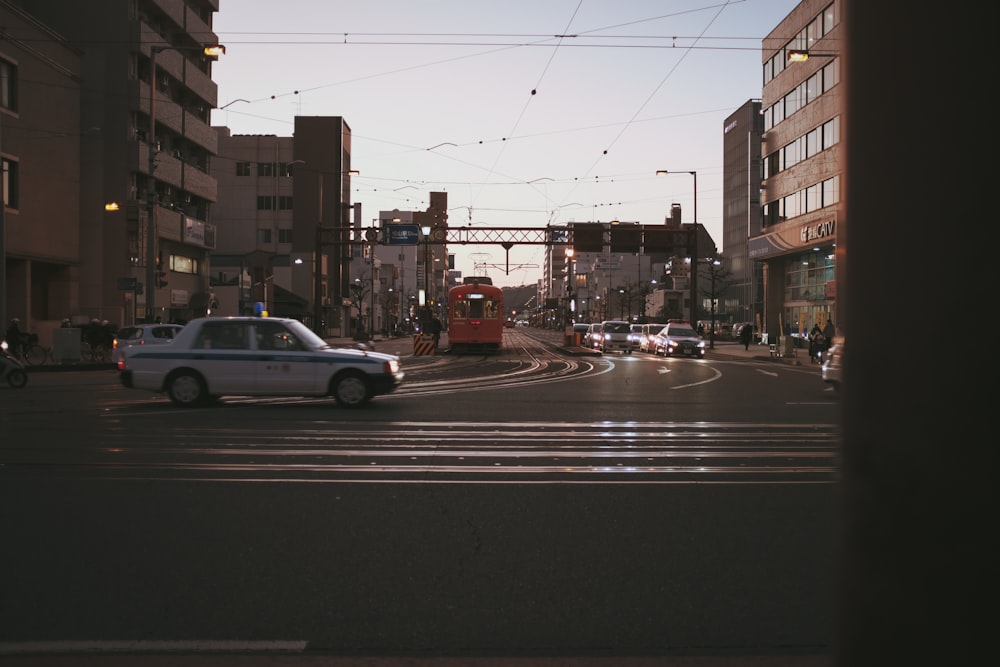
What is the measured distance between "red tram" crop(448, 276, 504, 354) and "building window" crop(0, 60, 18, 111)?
20781 mm

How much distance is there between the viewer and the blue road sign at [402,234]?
53969mm

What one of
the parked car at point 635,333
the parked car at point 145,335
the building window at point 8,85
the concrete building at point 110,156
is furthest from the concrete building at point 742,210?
the parked car at point 145,335

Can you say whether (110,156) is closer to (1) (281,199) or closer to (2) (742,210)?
(1) (281,199)

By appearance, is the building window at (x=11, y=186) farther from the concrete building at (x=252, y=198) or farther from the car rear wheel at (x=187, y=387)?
the concrete building at (x=252, y=198)

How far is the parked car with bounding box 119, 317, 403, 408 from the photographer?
16125mm

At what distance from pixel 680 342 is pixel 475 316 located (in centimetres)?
1039

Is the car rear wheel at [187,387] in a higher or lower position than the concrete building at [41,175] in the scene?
lower

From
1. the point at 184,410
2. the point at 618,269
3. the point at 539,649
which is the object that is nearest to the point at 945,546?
the point at 539,649

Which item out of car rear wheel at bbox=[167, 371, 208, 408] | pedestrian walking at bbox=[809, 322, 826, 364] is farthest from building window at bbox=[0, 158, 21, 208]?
pedestrian walking at bbox=[809, 322, 826, 364]

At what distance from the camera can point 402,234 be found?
179 ft

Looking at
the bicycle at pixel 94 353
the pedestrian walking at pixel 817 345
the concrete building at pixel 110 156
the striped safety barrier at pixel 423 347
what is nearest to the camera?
the bicycle at pixel 94 353

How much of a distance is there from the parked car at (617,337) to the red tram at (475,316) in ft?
39.6

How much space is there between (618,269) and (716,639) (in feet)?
528

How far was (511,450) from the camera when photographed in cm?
1118
